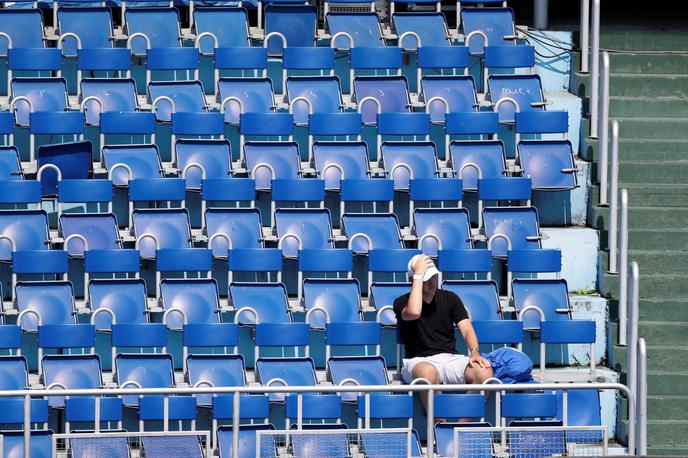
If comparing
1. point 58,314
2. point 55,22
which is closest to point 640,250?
point 58,314

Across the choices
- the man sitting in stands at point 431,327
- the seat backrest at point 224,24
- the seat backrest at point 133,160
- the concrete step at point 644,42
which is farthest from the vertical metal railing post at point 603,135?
the seat backrest at point 133,160

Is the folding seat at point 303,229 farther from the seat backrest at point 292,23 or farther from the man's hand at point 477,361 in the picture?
the seat backrest at point 292,23

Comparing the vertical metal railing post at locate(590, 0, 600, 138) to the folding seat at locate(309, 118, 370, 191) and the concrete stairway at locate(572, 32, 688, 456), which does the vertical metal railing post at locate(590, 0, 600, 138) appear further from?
the folding seat at locate(309, 118, 370, 191)

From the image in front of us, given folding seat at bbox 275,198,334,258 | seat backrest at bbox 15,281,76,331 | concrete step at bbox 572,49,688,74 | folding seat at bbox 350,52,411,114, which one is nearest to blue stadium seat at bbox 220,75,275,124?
folding seat at bbox 350,52,411,114

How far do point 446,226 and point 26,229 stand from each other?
2.82 m

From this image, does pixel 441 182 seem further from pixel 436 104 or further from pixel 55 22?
pixel 55 22

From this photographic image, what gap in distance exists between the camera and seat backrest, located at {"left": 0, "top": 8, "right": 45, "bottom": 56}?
1245 centimetres

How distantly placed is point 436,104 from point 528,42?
1.32 metres

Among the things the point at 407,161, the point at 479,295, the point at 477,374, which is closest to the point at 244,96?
the point at 407,161

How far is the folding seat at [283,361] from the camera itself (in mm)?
9789

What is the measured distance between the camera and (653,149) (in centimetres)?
1194

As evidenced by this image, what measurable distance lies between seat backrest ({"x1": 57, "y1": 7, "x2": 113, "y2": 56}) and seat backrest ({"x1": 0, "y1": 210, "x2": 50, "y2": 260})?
2.08 m

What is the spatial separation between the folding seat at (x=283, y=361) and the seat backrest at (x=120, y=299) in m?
0.83

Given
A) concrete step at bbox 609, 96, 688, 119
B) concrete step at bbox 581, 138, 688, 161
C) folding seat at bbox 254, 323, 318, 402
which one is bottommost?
folding seat at bbox 254, 323, 318, 402
